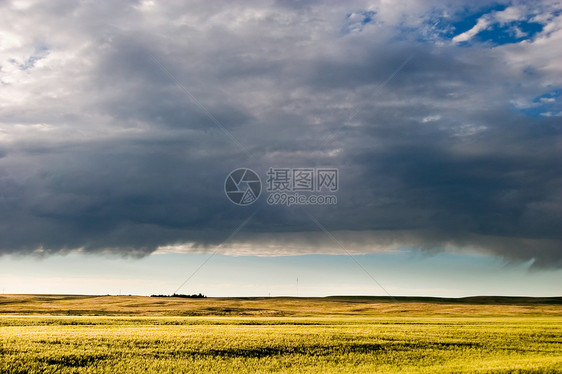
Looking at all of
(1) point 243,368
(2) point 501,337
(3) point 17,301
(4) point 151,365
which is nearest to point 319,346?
(1) point 243,368

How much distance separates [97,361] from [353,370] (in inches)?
579

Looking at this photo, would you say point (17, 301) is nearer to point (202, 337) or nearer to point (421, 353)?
point (202, 337)

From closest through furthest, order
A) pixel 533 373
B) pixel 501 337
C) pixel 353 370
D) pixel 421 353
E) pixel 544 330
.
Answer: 1. pixel 533 373
2. pixel 353 370
3. pixel 421 353
4. pixel 501 337
5. pixel 544 330

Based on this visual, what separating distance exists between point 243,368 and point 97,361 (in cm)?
837

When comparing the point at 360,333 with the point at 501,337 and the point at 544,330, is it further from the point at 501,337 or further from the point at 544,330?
the point at 544,330

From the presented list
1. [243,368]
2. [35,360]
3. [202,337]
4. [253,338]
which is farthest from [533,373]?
[35,360]

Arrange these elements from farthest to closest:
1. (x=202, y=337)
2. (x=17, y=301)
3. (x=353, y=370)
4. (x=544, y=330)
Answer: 1. (x=17, y=301)
2. (x=544, y=330)
3. (x=202, y=337)
4. (x=353, y=370)

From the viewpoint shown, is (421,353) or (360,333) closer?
(421,353)

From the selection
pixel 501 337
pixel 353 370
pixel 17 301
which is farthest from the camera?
pixel 17 301

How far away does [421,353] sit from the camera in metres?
34.6

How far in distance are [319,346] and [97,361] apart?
15.1 meters

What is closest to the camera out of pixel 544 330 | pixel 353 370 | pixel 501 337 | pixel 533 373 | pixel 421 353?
pixel 533 373

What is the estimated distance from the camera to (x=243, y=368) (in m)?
28.4

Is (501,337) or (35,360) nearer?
(35,360)
